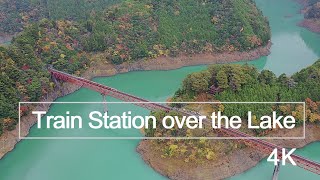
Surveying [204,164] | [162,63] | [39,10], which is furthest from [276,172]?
[39,10]

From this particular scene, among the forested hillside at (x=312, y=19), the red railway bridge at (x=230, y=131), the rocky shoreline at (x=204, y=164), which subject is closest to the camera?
the red railway bridge at (x=230, y=131)

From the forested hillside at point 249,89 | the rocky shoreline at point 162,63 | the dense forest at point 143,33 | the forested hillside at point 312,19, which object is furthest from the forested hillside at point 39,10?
the forested hillside at point 249,89

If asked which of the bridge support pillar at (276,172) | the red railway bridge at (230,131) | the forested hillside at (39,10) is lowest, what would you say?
the bridge support pillar at (276,172)

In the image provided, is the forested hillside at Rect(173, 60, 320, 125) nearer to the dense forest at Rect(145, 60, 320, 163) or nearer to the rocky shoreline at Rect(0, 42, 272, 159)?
the dense forest at Rect(145, 60, 320, 163)

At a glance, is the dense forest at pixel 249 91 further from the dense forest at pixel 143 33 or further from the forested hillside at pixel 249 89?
the dense forest at pixel 143 33

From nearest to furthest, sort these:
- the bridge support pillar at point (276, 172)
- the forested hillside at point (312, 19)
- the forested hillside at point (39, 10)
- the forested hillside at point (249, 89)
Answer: the bridge support pillar at point (276, 172), the forested hillside at point (249, 89), the forested hillside at point (312, 19), the forested hillside at point (39, 10)

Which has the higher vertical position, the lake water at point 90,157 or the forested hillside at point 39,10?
the forested hillside at point 39,10

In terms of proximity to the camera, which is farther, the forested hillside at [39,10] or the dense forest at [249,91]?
the forested hillside at [39,10]

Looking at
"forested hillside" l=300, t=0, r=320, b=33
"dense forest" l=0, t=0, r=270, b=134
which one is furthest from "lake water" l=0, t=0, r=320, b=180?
"forested hillside" l=300, t=0, r=320, b=33

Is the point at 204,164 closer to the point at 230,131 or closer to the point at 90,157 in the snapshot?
the point at 230,131
